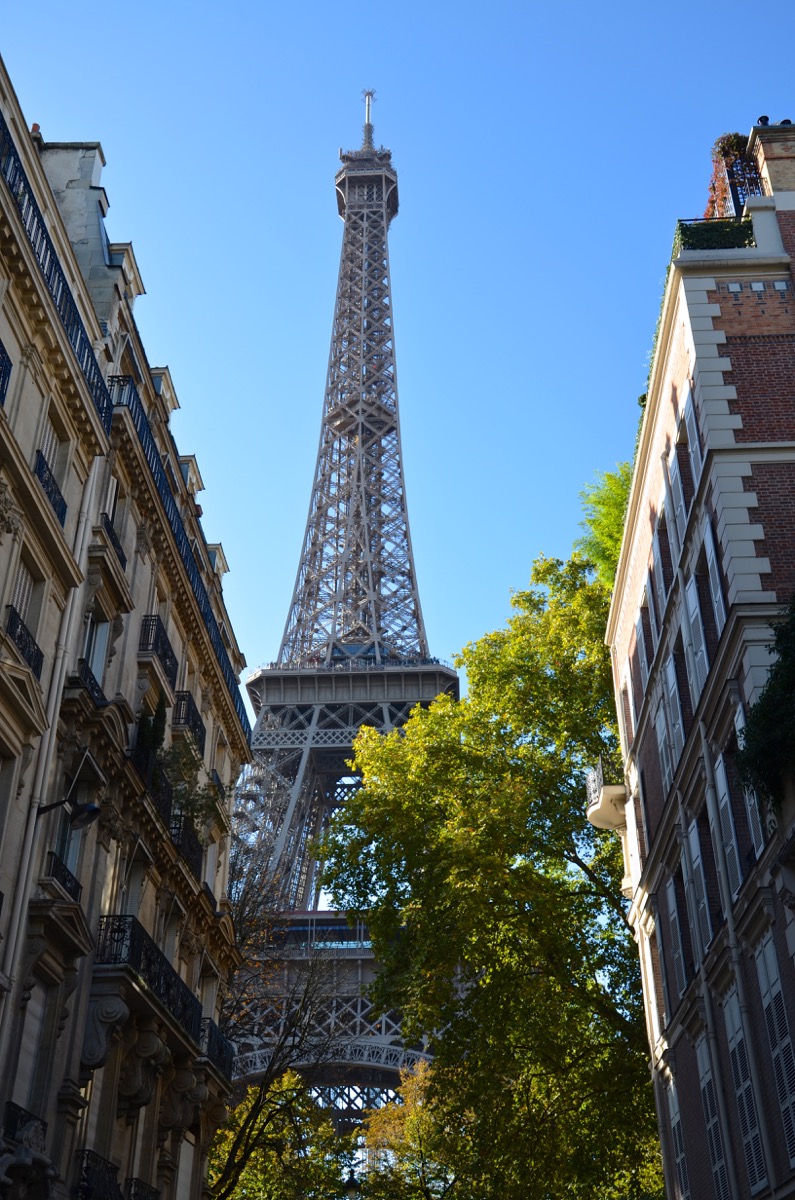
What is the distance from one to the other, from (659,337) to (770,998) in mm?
11060

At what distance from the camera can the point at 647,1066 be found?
25562mm

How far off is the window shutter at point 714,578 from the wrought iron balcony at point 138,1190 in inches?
538

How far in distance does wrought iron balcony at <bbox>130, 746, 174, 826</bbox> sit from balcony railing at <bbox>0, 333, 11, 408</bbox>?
24.3 ft

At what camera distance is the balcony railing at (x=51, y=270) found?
18906 millimetres

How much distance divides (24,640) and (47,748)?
1738 millimetres

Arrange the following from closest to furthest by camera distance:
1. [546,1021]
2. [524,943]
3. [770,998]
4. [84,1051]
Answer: [770,998], [84,1051], [546,1021], [524,943]

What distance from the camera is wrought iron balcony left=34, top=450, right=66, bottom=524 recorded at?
65.3 ft

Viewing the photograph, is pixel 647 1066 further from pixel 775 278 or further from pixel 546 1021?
pixel 775 278

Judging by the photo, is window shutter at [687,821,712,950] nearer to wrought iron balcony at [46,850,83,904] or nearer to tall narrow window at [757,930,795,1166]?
tall narrow window at [757,930,795,1166]

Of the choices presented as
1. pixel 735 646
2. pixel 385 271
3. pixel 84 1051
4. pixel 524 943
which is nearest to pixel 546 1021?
pixel 524 943

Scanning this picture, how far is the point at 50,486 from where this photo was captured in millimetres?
20328

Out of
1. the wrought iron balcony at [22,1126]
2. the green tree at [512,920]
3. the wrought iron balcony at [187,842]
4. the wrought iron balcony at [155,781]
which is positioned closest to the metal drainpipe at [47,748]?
the wrought iron balcony at [22,1126]

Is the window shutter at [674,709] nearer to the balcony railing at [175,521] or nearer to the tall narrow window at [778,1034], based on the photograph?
the tall narrow window at [778,1034]

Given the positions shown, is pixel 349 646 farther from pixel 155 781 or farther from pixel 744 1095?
pixel 744 1095
